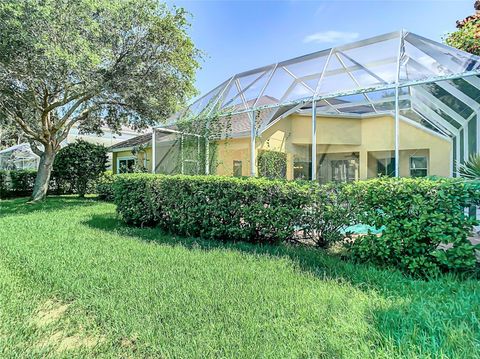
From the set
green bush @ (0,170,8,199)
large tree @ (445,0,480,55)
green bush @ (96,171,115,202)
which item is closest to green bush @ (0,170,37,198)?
green bush @ (0,170,8,199)

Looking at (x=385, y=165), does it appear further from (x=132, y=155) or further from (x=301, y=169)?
(x=132, y=155)

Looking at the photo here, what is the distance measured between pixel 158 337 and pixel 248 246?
322 cm

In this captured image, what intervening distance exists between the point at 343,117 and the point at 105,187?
40.6ft

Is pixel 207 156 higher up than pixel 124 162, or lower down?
lower down

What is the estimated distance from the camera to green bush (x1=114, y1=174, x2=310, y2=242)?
5598 millimetres

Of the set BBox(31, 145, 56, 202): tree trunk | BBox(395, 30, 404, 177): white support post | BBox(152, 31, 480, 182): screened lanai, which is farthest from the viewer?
BBox(31, 145, 56, 202): tree trunk

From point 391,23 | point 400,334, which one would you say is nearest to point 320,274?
point 400,334

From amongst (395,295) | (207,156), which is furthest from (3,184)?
(395,295)

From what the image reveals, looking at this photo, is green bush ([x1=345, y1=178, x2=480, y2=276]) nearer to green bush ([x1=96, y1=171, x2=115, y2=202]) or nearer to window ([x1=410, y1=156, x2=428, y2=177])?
window ([x1=410, y1=156, x2=428, y2=177])

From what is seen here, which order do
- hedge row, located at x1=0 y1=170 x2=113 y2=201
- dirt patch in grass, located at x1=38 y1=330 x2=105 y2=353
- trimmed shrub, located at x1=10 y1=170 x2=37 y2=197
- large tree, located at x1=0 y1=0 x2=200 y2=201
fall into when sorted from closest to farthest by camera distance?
dirt patch in grass, located at x1=38 y1=330 x2=105 y2=353
large tree, located at x1=0 y1=0 x2=200 y2=201
hedge row, located at x1=0 y1=170 x2=113 y2=201
trimmed shrub, located at x1=10 y1=170 x2=37 y2=197

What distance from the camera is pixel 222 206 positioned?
622cm

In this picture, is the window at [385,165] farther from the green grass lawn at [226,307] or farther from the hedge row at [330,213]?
the green grass lawn at [226,307]

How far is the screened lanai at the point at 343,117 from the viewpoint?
21.9ft

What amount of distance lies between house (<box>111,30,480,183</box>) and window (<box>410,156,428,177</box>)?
3 centimetres
